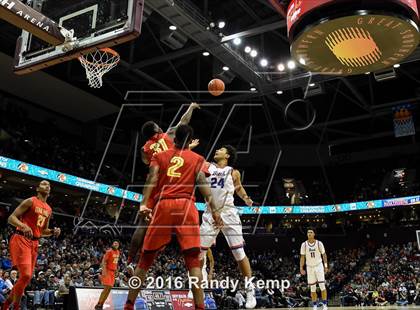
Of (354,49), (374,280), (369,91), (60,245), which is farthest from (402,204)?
(354,49)

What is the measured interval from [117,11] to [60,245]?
15.5 m

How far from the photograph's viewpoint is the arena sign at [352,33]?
4.13 m

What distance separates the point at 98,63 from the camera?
1119 cm

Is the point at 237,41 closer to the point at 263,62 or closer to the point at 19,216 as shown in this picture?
the point at 263,62

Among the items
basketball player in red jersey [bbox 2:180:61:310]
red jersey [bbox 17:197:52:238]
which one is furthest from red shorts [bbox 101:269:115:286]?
red jersey [bbox 17:197:52:238]

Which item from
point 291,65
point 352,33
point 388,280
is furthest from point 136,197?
point 352,33

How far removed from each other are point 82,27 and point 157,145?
10.9 ft

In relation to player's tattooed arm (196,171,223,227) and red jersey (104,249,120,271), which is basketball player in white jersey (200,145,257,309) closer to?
player's tattooed arm (196,171,223,227)

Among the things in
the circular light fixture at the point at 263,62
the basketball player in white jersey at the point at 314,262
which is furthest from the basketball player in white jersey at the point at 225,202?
the circular light fixture at the point at 263,62

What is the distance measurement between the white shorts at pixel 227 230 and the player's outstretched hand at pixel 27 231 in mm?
2346

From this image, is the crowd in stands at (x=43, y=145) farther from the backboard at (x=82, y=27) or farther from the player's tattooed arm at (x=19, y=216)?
the player's tattooed arm at (x=19, y=216)

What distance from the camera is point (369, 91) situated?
86.4ft

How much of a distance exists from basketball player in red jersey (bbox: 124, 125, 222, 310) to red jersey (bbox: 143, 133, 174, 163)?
4.56 ft

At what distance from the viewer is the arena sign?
4.13m
